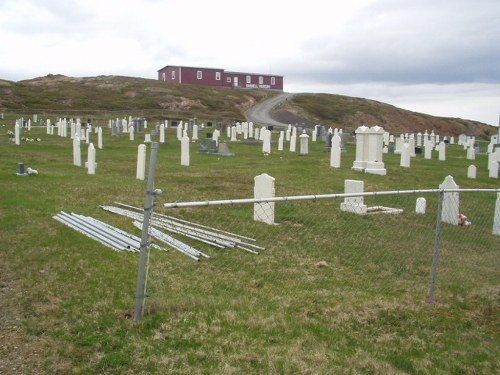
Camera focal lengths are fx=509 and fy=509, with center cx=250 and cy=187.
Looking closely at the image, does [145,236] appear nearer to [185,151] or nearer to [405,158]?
[185,151]

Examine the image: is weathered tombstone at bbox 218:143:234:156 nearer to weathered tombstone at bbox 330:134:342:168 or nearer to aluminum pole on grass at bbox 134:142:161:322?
weathered tombstone at bbox 330:134:342:168

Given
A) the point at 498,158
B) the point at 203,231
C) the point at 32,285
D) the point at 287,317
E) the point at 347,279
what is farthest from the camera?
the point at 498,158

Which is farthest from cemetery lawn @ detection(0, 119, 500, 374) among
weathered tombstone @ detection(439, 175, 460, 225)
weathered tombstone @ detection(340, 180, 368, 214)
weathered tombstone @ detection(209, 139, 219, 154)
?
weathered tombstone @ detection(209, 139, 219, 154)

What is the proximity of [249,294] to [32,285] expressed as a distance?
8.60ft

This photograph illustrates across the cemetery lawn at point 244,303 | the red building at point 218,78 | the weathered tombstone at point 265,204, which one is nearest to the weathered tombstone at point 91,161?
the cemetery lawn at point 244,303

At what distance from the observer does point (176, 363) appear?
4.20 metres

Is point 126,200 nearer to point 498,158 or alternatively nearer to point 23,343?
point 23,343

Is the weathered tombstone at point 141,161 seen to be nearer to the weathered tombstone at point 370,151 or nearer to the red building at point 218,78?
the weathered tombstone at point 370,151

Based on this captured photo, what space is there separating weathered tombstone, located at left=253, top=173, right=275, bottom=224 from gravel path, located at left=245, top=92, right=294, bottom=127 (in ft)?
167

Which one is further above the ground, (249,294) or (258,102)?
(258,102)

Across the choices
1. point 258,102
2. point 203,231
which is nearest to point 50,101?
point 258,102

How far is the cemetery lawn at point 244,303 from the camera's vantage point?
4.35 m

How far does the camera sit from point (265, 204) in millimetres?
10586

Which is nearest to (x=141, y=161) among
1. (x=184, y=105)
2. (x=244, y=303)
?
(x=244, y=303)
